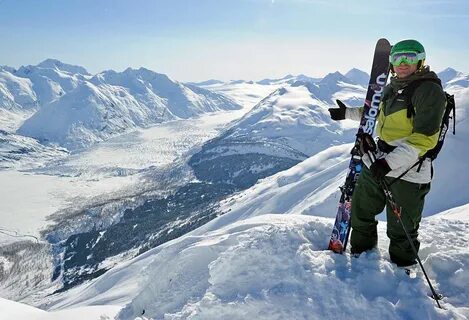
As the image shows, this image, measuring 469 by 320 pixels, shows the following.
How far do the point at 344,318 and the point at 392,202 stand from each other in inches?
Answer: 79.8

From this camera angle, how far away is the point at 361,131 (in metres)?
8.32

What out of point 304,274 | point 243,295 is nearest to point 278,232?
point 304,274

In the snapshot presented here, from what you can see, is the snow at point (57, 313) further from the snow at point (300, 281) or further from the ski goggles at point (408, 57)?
the ski goggles at point (408, 57)

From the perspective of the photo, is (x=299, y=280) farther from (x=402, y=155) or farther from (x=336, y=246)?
(x=402, y=155)

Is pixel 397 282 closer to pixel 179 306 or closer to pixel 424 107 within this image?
pixel 424 107

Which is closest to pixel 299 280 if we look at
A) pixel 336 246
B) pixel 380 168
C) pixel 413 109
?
pixel 336 246

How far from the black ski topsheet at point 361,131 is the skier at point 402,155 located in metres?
0.28

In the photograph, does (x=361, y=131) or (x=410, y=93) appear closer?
(x=410, y=93)

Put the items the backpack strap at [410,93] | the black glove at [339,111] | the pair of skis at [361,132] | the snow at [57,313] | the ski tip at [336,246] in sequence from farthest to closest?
1. the snow at [57,313]
2. the black glove at [339,111]
3. the pair of skis at [361,132]
4. the ski tip at [336,246]
5. the backpack strap at [410,93]

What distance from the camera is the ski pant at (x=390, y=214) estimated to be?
6.54 meters

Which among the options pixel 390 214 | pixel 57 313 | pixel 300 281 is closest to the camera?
pixel 300 281

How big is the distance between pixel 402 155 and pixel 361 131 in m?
2.60

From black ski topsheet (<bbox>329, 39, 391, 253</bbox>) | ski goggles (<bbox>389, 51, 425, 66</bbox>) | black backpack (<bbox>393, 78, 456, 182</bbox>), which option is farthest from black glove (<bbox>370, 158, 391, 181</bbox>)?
ski goggles (<bbox>389, 51, 425, 66</bbox>)

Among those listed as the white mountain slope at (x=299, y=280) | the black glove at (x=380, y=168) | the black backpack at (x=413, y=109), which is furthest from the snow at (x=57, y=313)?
the black backpack at (x=413, y=109)
